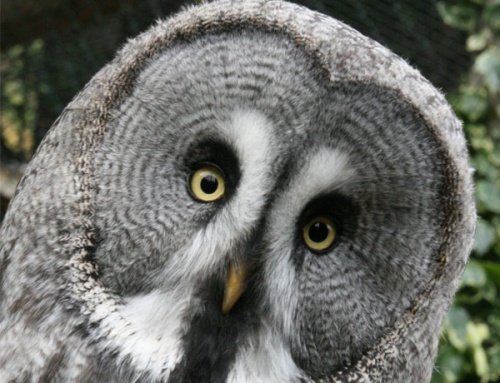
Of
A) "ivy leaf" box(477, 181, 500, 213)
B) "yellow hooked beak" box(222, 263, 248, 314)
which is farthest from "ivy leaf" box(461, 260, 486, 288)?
"yellow hooked beak" box(222, 263, 248, 314)

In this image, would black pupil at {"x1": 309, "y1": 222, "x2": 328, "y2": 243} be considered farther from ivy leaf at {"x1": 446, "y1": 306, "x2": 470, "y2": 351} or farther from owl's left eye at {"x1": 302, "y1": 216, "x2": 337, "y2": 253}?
ivy leaf at {"x1": 446, "y1": 306, "x2": 470, "y2": 351}

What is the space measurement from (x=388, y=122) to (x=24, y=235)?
66 centimetres

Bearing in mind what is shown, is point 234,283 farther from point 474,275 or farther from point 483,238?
point 483,238

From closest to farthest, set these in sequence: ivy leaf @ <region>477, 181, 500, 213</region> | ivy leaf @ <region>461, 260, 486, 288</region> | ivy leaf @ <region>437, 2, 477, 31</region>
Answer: ivy leaf @ <region>461, 260, 486, 288</region>, ivy leaf @ <region>477, 181, 500, 213</region>, ivy leaf @ <region>437, 2, 477, 31</region>

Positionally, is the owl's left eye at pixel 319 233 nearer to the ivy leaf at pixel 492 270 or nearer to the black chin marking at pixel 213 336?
the black chin marking at pixel 213 336

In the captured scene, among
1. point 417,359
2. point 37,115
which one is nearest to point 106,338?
point 417,359

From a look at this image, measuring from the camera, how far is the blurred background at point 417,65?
2.94 metres

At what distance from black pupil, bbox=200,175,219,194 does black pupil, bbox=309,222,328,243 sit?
178 mm

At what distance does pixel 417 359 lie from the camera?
1637 mm

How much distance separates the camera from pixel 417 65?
10.4ft

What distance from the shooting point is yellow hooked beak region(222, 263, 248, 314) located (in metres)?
1.41

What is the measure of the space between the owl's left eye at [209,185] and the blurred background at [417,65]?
59.9 inches

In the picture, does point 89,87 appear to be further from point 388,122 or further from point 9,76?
point 9,76

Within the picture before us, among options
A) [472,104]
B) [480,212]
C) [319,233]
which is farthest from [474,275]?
[319,233]
